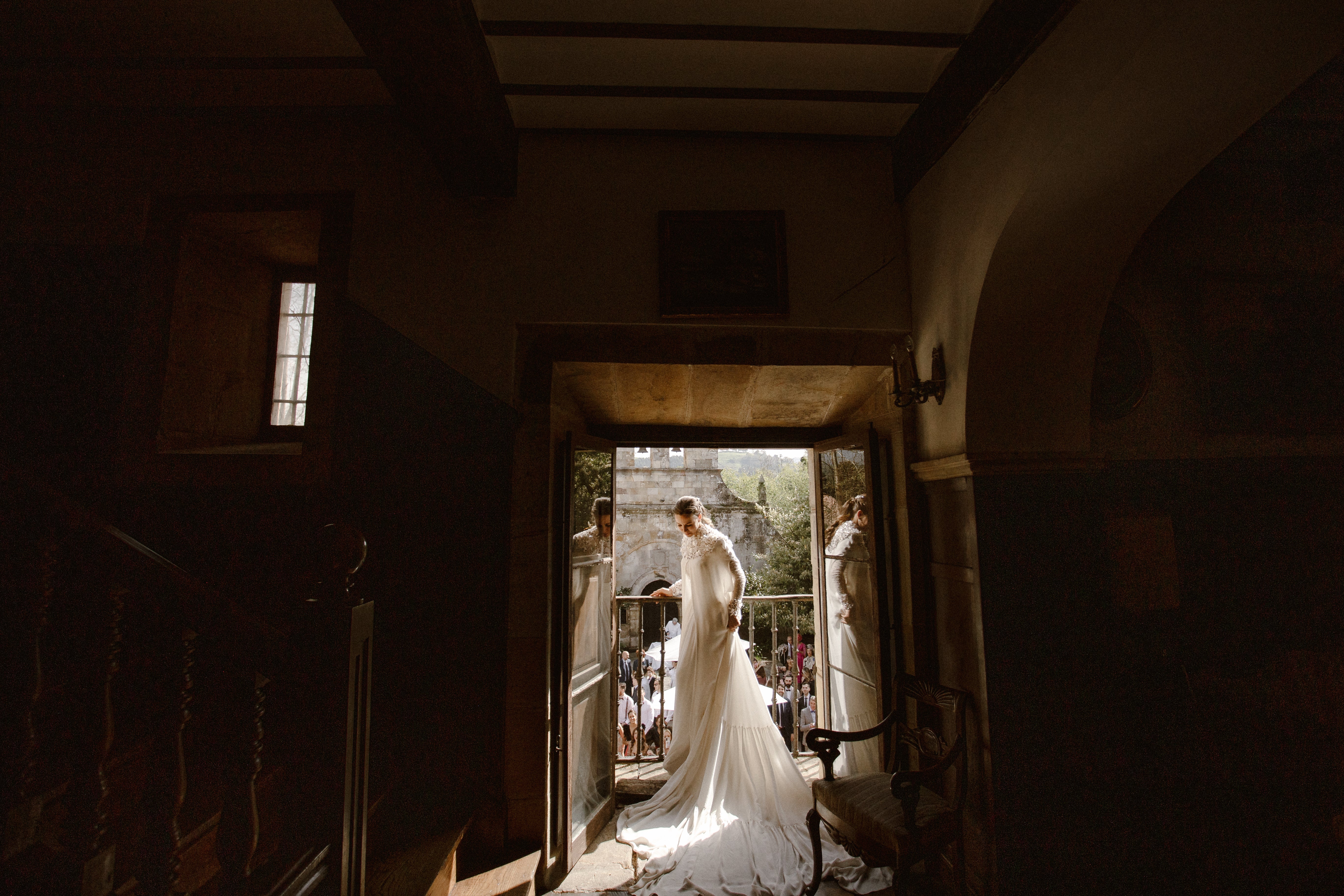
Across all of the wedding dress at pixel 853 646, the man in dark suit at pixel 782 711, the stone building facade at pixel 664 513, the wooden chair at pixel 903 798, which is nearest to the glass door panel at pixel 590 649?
the wooden chair at pixel 903 798

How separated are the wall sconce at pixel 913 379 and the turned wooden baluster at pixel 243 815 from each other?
2.27 m

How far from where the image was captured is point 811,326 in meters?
2.63

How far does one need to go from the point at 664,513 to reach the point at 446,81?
9.46 meters

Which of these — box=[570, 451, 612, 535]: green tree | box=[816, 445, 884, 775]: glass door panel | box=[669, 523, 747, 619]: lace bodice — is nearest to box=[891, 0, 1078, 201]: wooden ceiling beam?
box=[816, 445, 884, 775]: glass door panel

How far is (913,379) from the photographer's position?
2.41 m

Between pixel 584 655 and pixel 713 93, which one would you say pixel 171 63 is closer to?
pixel 713 93

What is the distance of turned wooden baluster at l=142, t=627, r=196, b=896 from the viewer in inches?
46.2

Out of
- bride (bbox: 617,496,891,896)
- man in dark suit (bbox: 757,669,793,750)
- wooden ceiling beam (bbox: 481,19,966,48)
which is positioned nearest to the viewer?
wooden ceiling beam (bbox: 481,19,966,48)

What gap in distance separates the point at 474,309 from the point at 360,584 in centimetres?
126

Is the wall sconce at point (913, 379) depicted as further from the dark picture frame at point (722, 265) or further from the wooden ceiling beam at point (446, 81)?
the wooden ceiling beam at point (446, 81)

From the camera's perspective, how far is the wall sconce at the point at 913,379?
2348 millimetres

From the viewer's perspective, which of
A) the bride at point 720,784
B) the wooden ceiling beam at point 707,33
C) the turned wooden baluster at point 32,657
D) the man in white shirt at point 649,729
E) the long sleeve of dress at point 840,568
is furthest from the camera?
the man in white shirt at point 649,729

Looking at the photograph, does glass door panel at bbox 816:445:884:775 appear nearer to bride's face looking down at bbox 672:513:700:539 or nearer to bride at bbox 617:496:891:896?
bride at bbox 617:496:891:896

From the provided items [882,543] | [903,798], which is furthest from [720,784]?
[882,543]
